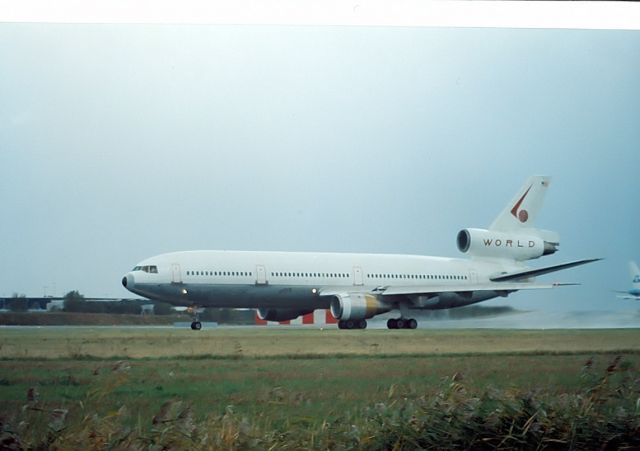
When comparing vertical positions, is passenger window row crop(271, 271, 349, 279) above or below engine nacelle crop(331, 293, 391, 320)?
above

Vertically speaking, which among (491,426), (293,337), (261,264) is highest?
(261,264)

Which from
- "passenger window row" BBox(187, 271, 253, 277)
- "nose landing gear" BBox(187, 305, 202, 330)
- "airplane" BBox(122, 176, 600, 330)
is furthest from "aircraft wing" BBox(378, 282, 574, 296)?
"nose landing gear" BBox(187, 305, 202, 330)

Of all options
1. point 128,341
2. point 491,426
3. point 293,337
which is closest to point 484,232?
point 293,337

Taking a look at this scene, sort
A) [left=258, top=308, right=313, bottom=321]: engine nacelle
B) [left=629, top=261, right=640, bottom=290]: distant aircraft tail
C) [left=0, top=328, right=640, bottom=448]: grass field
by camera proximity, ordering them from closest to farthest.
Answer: [left=0, top=328, right=640, bottom=448]: grass field
[left=629, top=261, right=640, bottom=290]: distant aircraft tail
[left=258, top=308, right=313, bottom=321]: engine nacelle

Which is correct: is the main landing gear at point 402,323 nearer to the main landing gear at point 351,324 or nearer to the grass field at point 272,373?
the main landing gear at point 351,324

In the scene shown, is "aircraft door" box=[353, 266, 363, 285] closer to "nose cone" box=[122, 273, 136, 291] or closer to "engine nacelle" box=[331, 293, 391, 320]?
"engine nacelle" box=[331, 293, 391, 320]

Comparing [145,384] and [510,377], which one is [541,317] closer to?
[510,377]

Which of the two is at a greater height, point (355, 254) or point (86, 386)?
point (355, 254)
